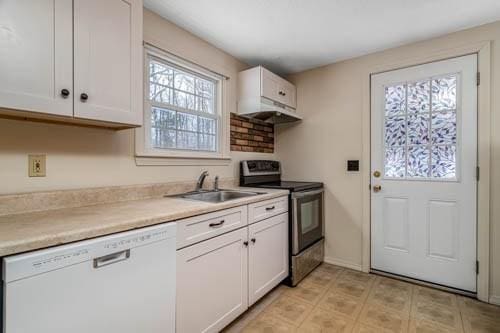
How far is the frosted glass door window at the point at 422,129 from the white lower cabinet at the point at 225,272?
1.35 metres

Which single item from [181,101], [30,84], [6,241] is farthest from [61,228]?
[181,101]

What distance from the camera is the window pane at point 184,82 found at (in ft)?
7.23

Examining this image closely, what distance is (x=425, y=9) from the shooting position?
6.12ft

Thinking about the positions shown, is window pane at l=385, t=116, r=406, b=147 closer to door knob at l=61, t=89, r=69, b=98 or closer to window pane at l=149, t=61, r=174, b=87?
window pane at l=149, t=61, r=174, b=87

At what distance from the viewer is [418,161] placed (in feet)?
7.77

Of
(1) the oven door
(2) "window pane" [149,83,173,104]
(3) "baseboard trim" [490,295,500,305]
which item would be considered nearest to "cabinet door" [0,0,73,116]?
(2) "window pane" [149,83,173,104]

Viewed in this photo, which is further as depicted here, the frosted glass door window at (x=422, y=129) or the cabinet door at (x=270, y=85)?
the cabinet door at (x=270, y=85)

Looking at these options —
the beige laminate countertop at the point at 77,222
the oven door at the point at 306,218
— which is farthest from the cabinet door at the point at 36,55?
the oven door at the point at 306,218

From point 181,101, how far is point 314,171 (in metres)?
1.71

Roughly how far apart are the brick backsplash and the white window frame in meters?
0.15

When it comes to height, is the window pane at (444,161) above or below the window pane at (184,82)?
below

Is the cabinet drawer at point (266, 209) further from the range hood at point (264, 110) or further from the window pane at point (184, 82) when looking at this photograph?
the window pane at point (184, 82)

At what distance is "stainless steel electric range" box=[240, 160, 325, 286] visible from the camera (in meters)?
2.34

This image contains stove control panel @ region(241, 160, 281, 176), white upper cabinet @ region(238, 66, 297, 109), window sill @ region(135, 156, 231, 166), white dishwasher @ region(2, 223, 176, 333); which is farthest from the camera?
stove control panel @ region(241, 160, 281, 176)
